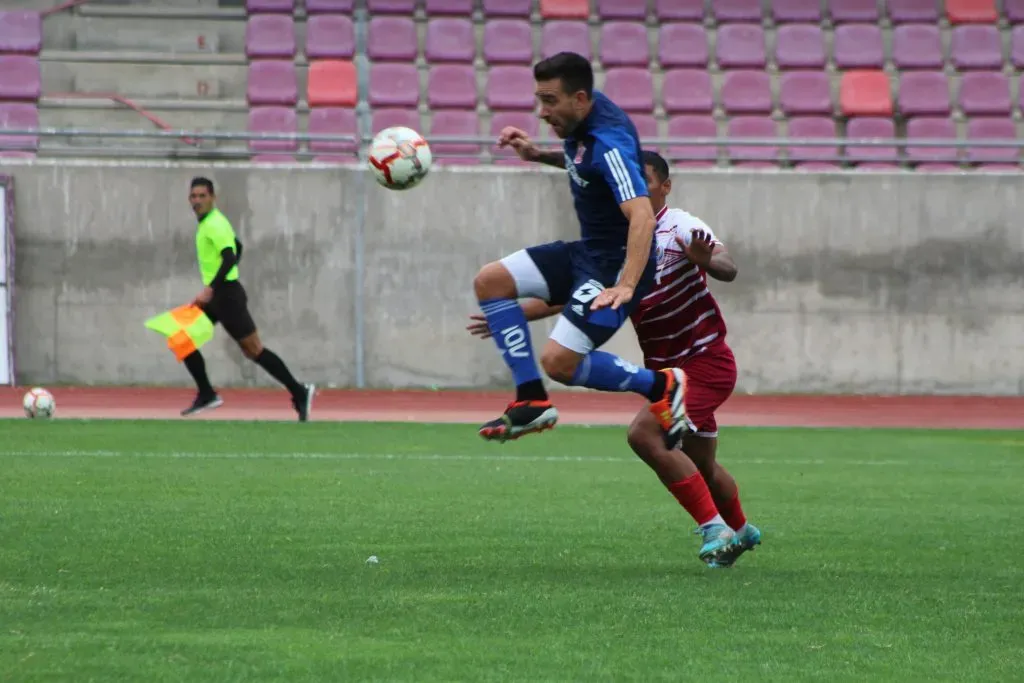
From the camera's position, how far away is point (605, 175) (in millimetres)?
6945

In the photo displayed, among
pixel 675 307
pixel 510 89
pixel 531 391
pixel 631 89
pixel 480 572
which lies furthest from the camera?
pixel 631 89

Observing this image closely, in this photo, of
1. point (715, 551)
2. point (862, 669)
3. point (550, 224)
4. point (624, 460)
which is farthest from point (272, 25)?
point (862, 669)

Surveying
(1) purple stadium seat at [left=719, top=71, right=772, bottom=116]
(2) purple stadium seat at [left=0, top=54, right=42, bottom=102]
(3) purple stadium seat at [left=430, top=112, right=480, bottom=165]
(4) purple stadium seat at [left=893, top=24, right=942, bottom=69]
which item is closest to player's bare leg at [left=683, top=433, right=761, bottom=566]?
(3) purple stadium seat at [left=430, top=112, right=480, bottom=165]

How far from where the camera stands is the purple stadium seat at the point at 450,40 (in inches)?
950

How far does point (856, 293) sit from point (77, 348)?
9.68 meters

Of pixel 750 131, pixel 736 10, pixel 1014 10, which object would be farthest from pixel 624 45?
pixel 1014 10

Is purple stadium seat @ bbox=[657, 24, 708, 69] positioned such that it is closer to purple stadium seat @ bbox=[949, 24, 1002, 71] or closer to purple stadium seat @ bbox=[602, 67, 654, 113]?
purple stadium seat @ bbox=[602, 67, 654, 113]

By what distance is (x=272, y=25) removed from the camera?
24.1m

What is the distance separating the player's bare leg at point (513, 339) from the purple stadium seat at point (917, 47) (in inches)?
732

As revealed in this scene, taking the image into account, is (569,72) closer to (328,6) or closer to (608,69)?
(608,69)

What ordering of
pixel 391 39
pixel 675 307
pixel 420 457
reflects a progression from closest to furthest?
pixel 675 307, pixel 420 457, pixel 391 39

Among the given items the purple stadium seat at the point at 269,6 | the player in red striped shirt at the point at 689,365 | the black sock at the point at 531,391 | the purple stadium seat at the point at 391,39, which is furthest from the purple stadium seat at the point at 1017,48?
the black sock at the point at 531,391

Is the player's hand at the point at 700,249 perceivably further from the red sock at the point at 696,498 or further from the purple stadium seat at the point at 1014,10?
the purple stadium seat at the point at 1014,10

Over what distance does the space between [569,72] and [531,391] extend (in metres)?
1.32
